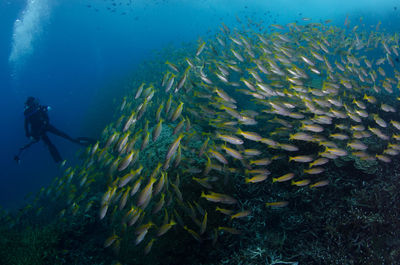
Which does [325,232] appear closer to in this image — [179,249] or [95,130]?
[179,249]

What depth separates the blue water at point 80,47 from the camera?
76.4ft

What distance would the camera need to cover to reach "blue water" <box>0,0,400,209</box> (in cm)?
2330

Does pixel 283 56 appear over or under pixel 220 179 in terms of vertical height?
over

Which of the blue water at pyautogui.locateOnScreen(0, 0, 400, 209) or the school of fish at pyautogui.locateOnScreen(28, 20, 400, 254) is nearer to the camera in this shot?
the school of fish at pyautogui.locateOnScreen(28, 20, 400, 254)

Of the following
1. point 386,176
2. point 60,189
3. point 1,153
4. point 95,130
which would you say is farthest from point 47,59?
point 386,176

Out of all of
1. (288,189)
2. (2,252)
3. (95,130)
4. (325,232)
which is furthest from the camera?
(95,130)

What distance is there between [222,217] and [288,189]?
1.81 metres

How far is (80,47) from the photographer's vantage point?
12488 centimetres

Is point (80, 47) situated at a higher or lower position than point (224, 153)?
higher

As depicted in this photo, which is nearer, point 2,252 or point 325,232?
point 325,232

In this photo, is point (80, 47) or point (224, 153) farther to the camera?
point (80, 47)

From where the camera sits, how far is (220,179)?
5.08m

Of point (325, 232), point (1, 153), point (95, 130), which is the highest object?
point (325, 232)

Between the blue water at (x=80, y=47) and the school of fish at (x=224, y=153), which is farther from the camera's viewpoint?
the blue water at (x=80, y=47)
